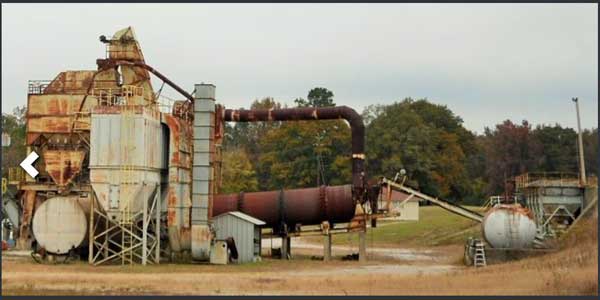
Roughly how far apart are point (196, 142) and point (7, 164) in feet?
154

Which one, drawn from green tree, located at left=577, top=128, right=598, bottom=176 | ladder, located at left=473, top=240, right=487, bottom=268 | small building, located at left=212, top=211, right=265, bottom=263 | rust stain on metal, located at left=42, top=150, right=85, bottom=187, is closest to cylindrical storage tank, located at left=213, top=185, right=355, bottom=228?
small building, located at left=212, top=211, right=265, bottom=263

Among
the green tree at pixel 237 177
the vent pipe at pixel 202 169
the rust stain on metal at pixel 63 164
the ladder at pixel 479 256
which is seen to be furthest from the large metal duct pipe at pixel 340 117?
the green tree at pixel 237 177

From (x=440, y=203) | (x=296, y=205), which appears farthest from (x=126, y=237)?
(x=440, y=203)

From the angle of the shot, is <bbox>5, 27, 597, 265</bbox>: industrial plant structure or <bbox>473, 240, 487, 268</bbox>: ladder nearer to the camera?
<bbox>5, 27, 597, 265</bbox>: industrial plant structure

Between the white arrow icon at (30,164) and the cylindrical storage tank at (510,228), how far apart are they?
2267cm

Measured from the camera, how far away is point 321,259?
4172 cm

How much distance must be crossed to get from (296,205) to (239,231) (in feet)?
14.1

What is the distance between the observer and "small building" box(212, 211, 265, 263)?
37.6m

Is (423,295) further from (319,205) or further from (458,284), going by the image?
(319,205)

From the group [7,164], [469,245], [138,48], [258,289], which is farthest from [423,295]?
[7,164]

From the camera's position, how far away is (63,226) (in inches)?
1399

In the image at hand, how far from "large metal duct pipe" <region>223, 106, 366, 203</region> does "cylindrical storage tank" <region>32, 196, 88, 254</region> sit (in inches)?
344

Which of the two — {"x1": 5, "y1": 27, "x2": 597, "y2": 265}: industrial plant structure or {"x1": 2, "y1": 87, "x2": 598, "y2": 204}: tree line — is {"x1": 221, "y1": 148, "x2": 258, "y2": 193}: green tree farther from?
{"x1": 5, "y1": 27, "x2": 597, "y2": 265}: industrial plant structure

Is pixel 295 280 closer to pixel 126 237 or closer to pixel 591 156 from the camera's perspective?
pixel 126 237
